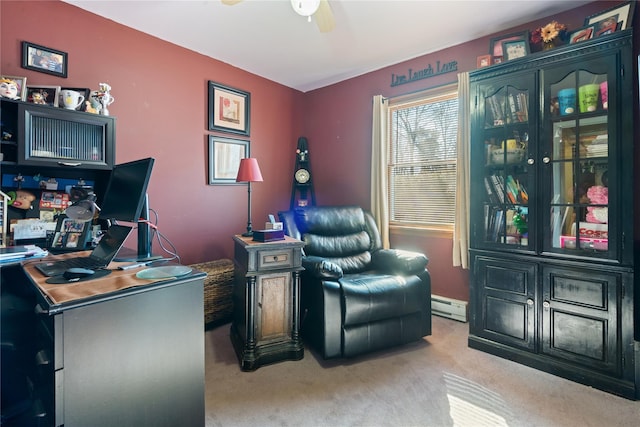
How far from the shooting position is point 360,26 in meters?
2.56

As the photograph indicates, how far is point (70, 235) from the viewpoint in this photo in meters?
1.84

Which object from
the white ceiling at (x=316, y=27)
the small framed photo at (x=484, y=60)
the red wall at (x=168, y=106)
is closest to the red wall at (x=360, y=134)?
the white ceiling at (x=316, y=27)

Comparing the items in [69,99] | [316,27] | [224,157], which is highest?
[316,27]

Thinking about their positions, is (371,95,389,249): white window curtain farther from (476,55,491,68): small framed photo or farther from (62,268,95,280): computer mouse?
(62,268,95,280): computer mouse

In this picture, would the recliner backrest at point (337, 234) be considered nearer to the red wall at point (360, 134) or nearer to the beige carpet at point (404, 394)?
the red wall at point (360, 134)

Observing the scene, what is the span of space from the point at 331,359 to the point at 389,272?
0.87m

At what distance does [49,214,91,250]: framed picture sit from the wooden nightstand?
36.5 inches

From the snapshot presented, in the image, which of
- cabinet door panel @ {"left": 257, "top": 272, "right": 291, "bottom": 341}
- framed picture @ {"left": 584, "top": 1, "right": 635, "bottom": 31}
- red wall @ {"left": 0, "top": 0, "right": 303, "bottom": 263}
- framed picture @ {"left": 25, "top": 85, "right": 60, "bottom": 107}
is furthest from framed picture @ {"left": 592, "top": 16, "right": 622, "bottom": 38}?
framed picture @ {"left": 25, "top": 85, "right": 60, "bottom": 107}

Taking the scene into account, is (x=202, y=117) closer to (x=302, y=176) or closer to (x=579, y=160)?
(x=302, y=176)

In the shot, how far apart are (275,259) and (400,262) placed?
105 centimetres

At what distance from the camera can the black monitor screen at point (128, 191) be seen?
1.40m

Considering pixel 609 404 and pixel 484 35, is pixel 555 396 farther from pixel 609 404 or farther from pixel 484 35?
pixel 484 35

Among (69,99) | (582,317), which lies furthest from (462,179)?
(69,99)

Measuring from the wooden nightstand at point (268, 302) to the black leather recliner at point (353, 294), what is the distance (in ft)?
0.47
